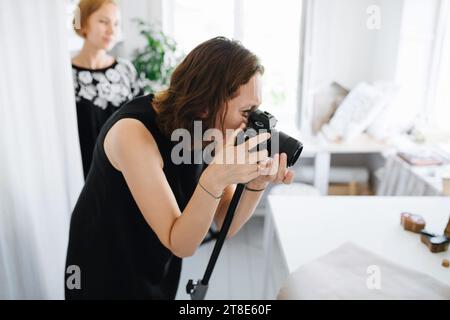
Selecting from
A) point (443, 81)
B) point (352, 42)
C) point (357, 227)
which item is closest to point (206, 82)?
point (357, 227)

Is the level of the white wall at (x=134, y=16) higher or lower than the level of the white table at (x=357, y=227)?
higher

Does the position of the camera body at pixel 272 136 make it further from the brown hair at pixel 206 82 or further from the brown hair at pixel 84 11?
the brown hair at pixel 84 11

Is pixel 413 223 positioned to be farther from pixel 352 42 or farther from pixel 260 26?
pixel 352 42

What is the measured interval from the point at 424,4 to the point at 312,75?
546 millimetres

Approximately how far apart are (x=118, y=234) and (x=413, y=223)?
2.40 ft

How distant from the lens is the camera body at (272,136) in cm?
75

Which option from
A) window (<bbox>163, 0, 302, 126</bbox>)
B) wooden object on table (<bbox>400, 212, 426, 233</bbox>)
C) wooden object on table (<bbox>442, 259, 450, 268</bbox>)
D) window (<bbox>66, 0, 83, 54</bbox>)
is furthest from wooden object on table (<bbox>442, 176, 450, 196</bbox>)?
window (<bbox>66, 0, 83, 54</bbox>)

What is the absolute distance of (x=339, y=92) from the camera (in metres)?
2.20

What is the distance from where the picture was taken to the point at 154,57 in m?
2.00

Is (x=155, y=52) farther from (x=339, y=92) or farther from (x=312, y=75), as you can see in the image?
(x=339, y=92)

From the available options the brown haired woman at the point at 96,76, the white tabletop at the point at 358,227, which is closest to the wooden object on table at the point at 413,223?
the white tabletop at the point at 358,227

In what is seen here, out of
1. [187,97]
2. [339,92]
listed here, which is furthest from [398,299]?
[339,92]

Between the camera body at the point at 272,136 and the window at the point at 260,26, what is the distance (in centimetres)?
51

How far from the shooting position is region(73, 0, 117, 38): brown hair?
142 cm
